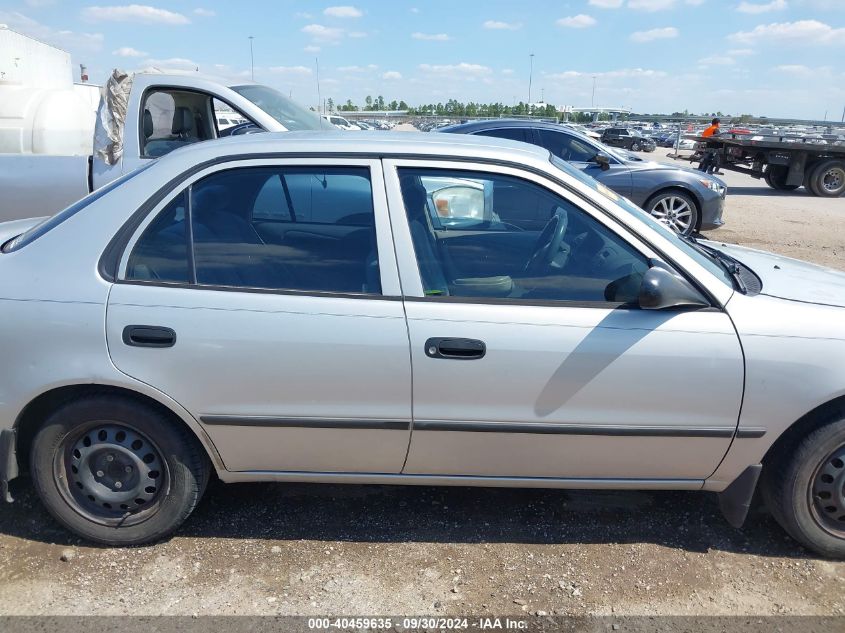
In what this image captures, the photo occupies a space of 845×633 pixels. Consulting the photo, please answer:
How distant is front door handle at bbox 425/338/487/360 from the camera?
8.57 feet

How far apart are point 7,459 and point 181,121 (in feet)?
13.4

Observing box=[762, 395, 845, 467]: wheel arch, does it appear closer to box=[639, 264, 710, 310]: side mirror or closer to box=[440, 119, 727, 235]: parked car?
box=[639, 264, 710, 310]: side mirror

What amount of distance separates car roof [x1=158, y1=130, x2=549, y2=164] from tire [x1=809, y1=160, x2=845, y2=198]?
16.3 meters

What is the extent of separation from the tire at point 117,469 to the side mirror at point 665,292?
195 cm

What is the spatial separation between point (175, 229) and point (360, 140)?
86 cm

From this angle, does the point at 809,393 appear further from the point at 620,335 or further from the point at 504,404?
the point at 504,404

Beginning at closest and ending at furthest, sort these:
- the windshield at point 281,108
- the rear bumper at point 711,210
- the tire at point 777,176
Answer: the windshield at point 281,108, the rear bumper at point 711,210, the tire at point 777,176

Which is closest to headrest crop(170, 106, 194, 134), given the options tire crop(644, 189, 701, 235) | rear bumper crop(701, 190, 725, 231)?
tire crop(644, 189, 701, 235)

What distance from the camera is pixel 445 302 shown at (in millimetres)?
2672

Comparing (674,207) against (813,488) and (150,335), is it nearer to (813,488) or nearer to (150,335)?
(813,488)

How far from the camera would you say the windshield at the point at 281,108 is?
19.2 ft

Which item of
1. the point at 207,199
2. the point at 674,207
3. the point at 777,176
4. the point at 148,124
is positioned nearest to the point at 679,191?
the point at 674,207

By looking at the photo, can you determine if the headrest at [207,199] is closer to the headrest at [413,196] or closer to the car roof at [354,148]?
the car roof at [354,148]

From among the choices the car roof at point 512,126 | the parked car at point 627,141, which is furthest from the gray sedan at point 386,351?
the parked car at point 627,141
